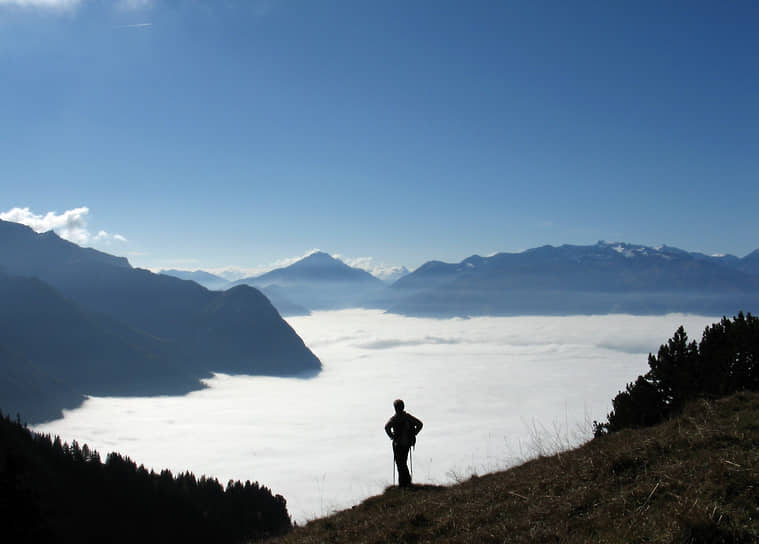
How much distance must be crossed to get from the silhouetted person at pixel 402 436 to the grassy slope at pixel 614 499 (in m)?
1.41

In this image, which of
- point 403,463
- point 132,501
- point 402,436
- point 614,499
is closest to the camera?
point 614,499

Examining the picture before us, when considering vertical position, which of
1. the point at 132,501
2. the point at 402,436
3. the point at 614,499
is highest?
the point at 614,499

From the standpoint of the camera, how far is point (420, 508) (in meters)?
12.6

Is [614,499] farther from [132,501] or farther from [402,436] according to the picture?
[132,501]

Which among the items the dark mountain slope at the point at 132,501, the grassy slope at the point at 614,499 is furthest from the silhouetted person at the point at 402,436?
the dark mountain slope at the point at 132,501

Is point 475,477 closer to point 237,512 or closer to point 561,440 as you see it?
point 561,440

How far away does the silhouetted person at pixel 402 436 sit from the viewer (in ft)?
54.0

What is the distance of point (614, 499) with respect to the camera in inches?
380

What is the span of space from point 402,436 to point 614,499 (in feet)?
27.5

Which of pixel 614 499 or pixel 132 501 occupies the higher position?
pixel 614 499

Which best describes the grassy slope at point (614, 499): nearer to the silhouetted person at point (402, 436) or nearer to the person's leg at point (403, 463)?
the person's leg at point (403, 463)

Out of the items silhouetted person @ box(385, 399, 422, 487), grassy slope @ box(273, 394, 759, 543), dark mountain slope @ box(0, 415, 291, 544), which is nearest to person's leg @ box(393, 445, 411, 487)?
silhouetted person @ box(385, 399, 422, 487)

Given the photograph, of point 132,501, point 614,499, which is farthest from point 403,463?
point 132,501

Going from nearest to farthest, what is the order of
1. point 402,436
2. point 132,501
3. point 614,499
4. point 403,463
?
point 614,499 → point 403,463 → point 402,436 → point 132,501
